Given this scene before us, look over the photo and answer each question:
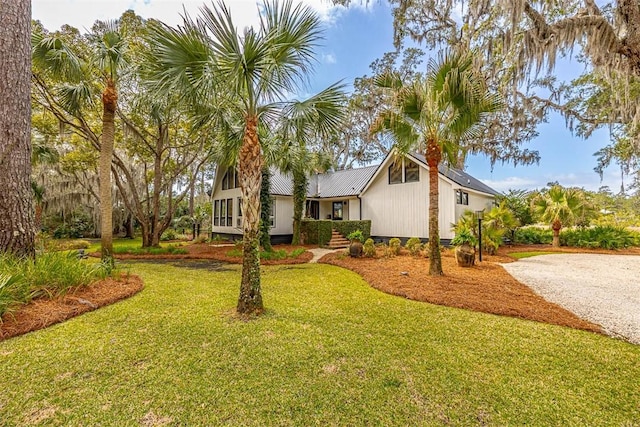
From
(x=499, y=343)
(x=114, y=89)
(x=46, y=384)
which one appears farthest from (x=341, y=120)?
(x=114, y=89)

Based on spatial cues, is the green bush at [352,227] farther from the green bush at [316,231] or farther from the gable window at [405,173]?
the gable window at [405,173]

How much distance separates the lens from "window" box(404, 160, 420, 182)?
45.0ft

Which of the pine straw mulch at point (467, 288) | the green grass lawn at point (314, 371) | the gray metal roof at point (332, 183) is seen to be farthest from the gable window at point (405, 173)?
the green grass lawn at point (314, 371)

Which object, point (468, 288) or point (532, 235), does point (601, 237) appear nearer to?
point (532, 235)

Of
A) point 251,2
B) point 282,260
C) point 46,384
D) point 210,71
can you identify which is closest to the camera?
point 46,384

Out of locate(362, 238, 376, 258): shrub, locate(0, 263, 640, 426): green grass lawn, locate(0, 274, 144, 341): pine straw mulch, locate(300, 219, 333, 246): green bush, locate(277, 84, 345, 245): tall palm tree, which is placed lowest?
locate(0, 263, 640, 426): green grass lawn

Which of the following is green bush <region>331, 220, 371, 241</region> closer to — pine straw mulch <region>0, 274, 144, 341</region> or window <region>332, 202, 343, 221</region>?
window <region>332, 202, 343, 221</region>

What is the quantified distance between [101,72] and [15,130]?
137 inches

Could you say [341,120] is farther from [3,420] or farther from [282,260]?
[282,260]

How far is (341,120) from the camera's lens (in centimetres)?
506

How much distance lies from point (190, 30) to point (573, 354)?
645 centimetres

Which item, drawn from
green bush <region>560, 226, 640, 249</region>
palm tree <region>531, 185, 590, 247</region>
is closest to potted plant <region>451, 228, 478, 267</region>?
palm tree <region>531, 185, 590, 247</region>

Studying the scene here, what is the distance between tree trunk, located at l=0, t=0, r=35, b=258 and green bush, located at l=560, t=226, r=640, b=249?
19.7m

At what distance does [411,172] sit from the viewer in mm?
13930
